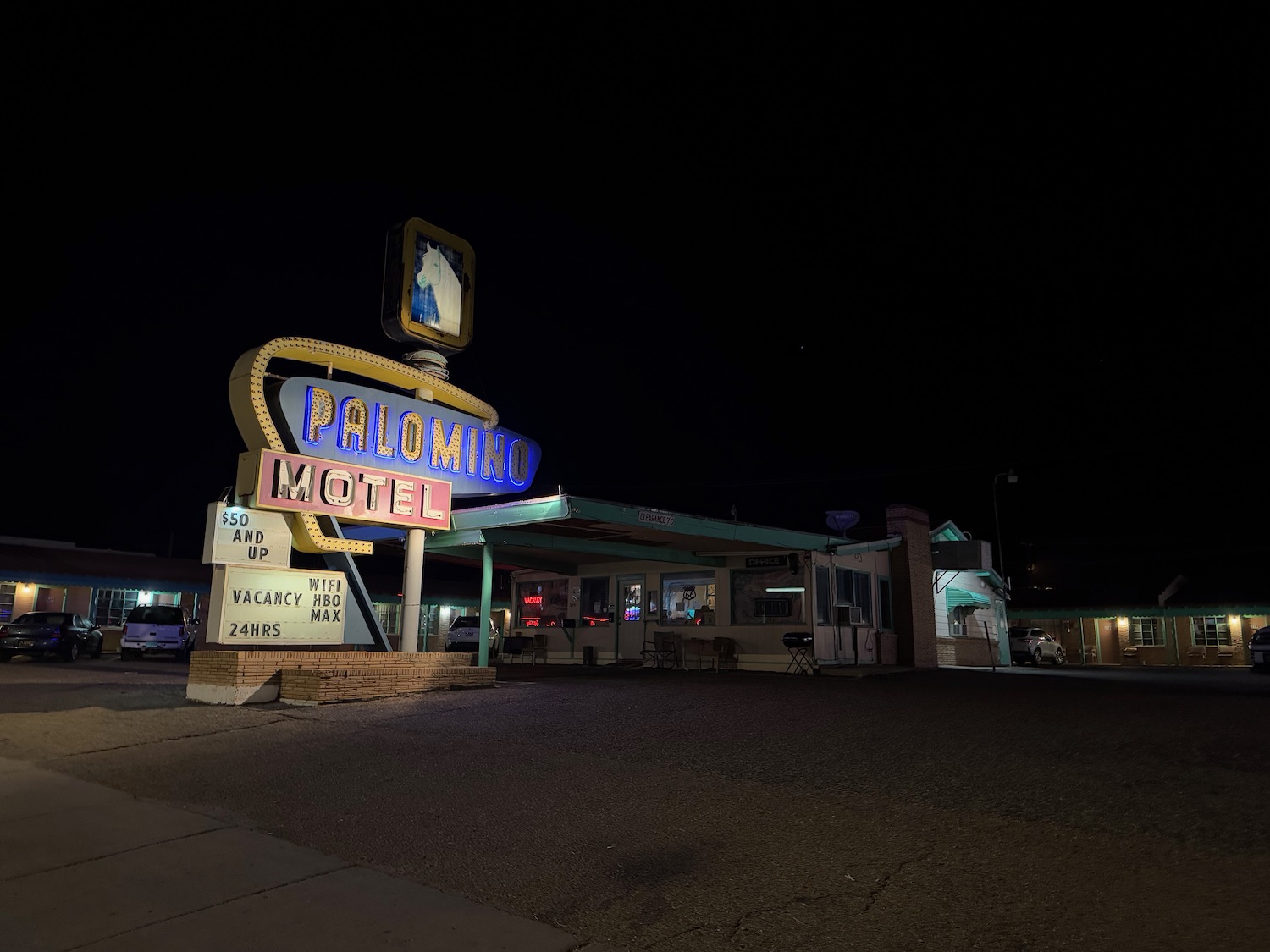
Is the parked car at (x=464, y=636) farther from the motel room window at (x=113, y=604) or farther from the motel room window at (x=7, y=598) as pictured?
the motel room window at (x=7, y=598)

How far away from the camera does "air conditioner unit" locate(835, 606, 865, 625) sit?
20.5 metres

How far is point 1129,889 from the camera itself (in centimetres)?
425

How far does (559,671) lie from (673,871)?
1521 cm

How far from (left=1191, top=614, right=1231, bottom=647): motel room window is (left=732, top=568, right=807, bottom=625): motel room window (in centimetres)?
2560

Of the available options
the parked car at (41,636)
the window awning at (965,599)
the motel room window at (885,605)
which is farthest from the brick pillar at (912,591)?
the parked car at (41,636)

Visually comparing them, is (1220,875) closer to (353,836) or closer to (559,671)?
(353,836)

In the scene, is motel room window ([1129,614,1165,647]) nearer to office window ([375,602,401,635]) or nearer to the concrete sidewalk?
office window ([375,602,401,635])

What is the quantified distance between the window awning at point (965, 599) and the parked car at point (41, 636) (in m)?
26.6

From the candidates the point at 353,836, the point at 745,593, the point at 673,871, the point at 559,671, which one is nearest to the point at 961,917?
the point at 673,871

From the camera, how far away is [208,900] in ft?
14.8

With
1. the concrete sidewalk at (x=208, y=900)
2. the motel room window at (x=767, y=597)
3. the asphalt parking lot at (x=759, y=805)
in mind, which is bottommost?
the concrete sidewalk at (x=208, y=900)

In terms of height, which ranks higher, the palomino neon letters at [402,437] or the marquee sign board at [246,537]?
the palomino neon letters at [402,437]

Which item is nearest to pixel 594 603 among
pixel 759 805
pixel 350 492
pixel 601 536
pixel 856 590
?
pixel 601 536

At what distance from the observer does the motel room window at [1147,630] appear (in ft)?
121
